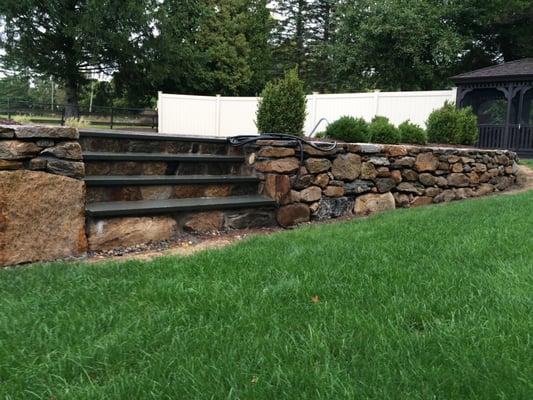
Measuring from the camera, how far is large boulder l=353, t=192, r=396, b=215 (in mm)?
5934

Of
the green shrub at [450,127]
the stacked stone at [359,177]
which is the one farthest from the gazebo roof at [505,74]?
the stacked stone at [359,177]

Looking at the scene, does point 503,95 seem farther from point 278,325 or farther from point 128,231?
point 278,325

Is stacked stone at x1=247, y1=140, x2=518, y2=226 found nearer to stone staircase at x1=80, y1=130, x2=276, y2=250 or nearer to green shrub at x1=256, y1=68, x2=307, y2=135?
stone staircase at x1=80, y1=130, x2=276, y2=250

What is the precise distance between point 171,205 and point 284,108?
2.23 metres

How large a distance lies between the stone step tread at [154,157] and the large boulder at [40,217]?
1.93 ft

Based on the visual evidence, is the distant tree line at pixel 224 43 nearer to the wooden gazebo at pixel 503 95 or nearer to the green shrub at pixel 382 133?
the wooden gazebo at pixel 503 95

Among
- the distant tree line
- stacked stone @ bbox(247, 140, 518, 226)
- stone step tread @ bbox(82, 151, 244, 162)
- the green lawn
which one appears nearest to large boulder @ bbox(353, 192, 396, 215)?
stacked stone @ bbox(247, 140, 518, 226)

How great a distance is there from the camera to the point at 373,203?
6086mm

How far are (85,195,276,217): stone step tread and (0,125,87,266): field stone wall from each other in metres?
0.20

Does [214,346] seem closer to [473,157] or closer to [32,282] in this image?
[32,282]

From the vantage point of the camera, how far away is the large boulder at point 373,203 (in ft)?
19.5

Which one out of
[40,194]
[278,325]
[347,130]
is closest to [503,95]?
[347,130]

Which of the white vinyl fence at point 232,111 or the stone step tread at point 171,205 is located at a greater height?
the white vinyl fence at point 232,111

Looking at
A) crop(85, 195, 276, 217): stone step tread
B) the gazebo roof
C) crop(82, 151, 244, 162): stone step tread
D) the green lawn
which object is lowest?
the green lawn
